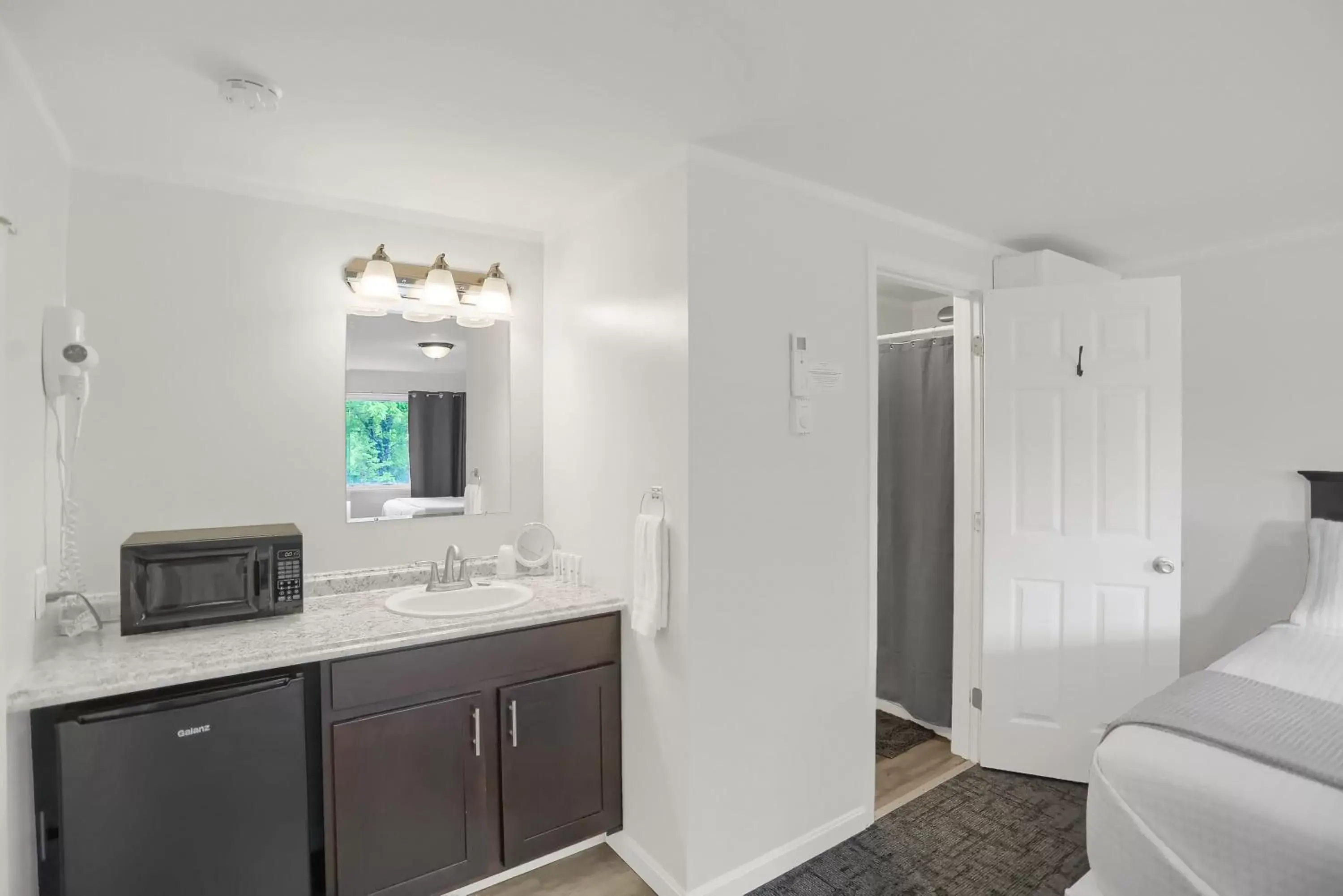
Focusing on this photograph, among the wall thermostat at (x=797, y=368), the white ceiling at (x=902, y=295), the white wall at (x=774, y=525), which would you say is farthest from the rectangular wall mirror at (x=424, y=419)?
the white ceiling at (x=902, y=295)

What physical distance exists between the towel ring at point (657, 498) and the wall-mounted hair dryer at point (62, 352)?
5.35 ft

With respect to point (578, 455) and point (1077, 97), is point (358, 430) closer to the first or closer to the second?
point (578, 455)

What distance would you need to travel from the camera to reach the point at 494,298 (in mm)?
2773

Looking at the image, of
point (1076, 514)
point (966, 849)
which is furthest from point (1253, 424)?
point (966, 849)

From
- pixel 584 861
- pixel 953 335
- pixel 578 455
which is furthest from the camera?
pixel 953 335

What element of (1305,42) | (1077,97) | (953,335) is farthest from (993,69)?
(953,335)

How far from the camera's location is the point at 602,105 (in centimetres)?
186

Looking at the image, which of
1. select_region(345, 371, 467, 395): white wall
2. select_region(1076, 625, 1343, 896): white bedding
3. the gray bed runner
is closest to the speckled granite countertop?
select_region(345, 371, 467, 395): white wall

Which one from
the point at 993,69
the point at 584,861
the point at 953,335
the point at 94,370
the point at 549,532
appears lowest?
the point at 584,861

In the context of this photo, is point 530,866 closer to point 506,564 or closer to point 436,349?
point 506,564

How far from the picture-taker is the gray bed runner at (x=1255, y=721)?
1.60m

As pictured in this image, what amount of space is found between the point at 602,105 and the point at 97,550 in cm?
206

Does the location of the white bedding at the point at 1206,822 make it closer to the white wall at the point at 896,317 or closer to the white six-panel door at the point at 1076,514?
the white six-panel door at the point at 1076,514

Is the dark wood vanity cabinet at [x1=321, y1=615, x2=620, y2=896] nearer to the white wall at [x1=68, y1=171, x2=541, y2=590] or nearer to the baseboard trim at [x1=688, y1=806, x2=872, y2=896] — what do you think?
the baseboard trim at [x1=688, y1=806, x2=872, y2=896]
